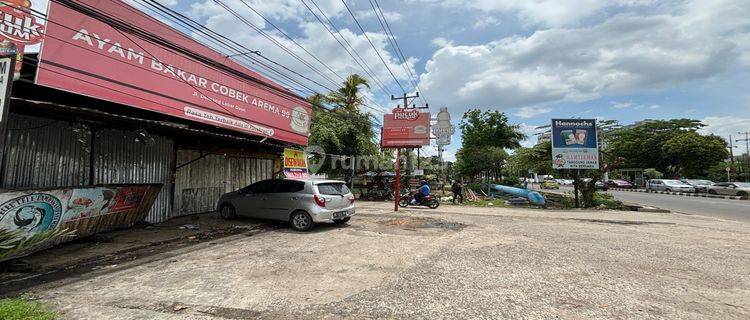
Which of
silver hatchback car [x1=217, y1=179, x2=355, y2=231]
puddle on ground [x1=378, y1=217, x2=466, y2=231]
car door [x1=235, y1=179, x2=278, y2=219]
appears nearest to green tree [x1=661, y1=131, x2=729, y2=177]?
puddle on ground [x1=378, y1=217, x2=466, y2=231]

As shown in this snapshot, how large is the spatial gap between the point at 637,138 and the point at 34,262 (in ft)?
229

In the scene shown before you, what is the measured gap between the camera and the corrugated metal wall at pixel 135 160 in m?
8.91

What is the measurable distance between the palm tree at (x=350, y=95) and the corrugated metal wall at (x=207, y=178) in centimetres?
1191

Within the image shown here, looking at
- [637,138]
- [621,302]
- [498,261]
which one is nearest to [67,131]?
[498,261]

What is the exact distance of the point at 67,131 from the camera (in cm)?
812

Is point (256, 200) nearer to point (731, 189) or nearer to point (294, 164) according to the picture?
point (294, 164)

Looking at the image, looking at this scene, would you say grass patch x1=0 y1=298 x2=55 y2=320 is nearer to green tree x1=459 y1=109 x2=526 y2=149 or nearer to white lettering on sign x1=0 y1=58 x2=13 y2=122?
white lettering on sign x1=0 y1=58 x2=13 y2=122

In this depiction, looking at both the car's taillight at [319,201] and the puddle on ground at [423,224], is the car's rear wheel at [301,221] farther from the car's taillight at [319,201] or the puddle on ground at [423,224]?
the puddle on ground at [423,224]

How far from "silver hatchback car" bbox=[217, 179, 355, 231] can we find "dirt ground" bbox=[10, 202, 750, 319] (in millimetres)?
911

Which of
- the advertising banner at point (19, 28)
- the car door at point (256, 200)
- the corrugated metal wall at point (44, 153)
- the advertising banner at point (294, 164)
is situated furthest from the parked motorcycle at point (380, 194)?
the advertising banner at point (19, 28)

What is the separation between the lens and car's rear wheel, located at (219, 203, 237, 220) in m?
11.1

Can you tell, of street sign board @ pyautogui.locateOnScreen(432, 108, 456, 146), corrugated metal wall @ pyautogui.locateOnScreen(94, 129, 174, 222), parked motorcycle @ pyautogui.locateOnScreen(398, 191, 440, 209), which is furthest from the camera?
street sign board @ pyautogui.locateOnScreen(432, 108, 456, 146)

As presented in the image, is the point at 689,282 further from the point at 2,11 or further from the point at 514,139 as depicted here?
the point at 514,139

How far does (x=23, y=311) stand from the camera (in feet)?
11.9
